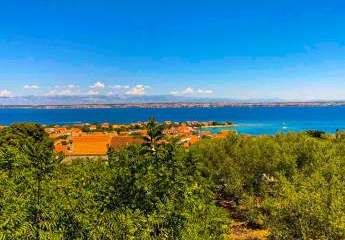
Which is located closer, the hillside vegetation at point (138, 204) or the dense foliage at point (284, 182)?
the hillside vegetation at point (138, 204)

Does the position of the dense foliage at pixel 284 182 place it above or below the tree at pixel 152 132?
below

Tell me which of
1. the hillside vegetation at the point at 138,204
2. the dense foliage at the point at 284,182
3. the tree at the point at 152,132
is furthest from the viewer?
the tree at the point at 152,132

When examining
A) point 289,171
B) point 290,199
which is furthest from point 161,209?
point 289,171

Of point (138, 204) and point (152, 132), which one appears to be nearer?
point (138, 204)

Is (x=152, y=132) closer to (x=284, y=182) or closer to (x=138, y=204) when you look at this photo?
Result: (x=284, y=182)

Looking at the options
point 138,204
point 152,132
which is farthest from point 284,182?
point 152,132

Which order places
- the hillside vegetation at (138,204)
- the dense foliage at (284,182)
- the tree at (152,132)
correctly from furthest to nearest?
the tree at (152,132) < the dense foliage at (284,182) < the hillside vegetation at (138,204)

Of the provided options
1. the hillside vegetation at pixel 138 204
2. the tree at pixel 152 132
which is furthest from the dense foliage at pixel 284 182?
the tree at pixel 152 132

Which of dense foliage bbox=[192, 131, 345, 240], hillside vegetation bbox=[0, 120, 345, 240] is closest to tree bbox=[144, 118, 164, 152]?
dense foliage bbox=[192, 131, 345, 240]

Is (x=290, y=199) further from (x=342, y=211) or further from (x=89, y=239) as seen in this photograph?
(x=89, y=239)

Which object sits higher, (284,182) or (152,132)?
(152,132)

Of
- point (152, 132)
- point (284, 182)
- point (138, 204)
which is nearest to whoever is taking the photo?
point (138, 204)

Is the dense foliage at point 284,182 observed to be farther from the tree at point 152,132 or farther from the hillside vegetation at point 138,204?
the tree at point 152,132
